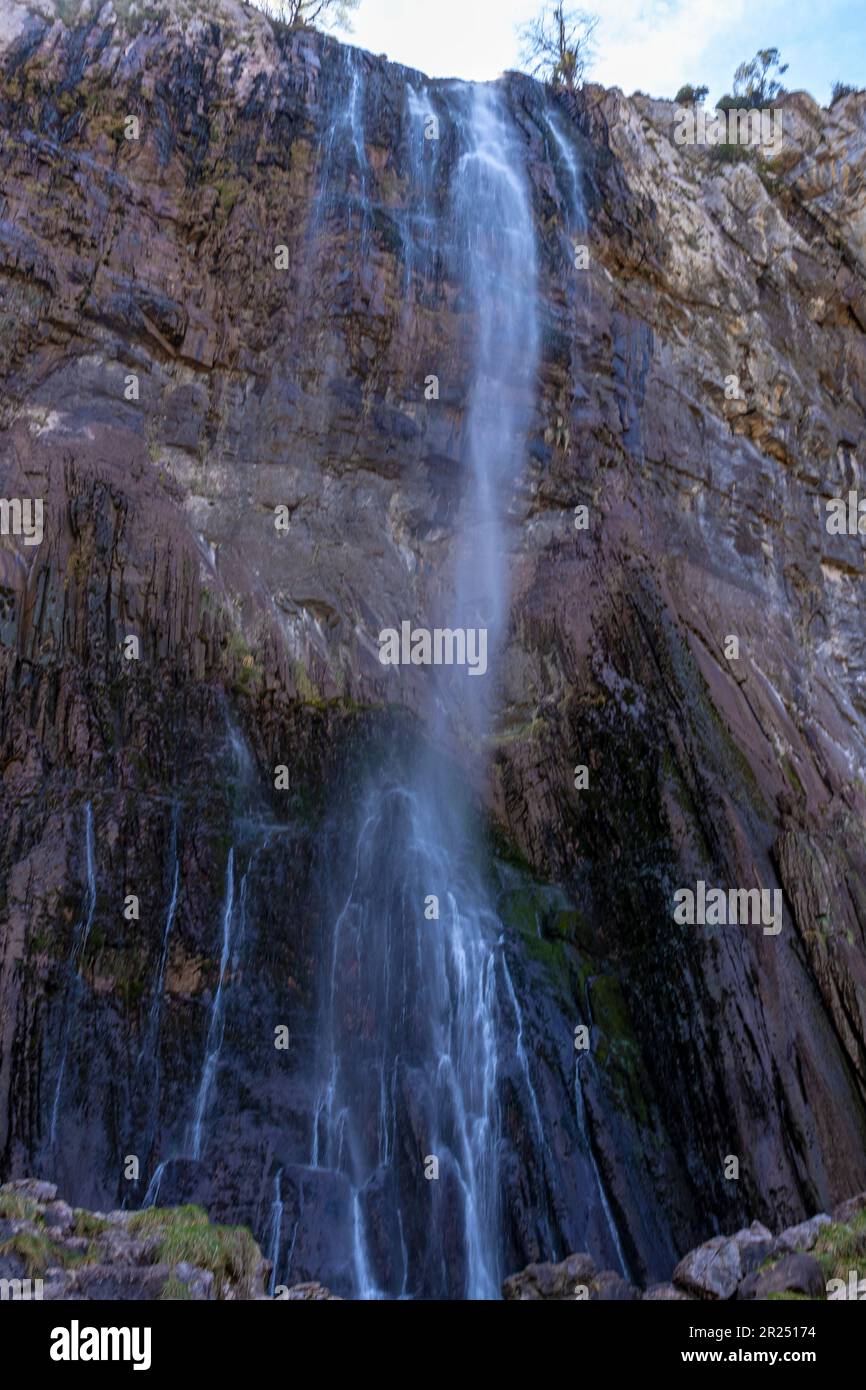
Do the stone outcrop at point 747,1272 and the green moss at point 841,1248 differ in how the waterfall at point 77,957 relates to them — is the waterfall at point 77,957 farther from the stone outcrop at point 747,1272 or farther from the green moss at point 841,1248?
the green moss at point 841,1248

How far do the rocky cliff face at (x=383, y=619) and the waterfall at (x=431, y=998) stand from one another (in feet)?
0.74

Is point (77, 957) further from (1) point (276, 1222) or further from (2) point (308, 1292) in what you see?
(2) point (308, 1292)

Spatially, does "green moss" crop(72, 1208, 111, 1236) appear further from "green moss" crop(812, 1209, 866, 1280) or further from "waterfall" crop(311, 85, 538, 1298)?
"green moss" crop(812, 1209, 866, 1280)

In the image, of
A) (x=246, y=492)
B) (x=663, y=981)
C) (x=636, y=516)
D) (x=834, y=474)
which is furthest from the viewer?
(x=834, y=474)

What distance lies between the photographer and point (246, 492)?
20.7 meters

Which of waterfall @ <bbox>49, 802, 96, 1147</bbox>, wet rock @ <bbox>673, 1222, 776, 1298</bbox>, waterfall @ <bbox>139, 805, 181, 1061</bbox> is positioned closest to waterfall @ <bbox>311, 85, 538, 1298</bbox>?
waterfall @ <bbox>139, 805, 181, 1061</bbox>

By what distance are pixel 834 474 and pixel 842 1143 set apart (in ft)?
47.9

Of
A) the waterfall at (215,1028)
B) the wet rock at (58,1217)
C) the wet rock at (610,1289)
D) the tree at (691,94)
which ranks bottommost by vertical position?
the wet rock at (610,1289)

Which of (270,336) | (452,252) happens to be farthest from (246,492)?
(452,252)

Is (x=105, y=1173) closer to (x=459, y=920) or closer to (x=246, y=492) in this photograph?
(x=459, y=920)

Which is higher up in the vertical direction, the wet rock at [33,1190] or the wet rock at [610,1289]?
the wet rock at [33,1190]

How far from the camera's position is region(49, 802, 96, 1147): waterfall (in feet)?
48.1

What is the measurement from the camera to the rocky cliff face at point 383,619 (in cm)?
1538

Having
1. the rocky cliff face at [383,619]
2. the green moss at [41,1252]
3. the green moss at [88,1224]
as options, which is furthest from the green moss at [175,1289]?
the rocky cliff face at [383,619]
